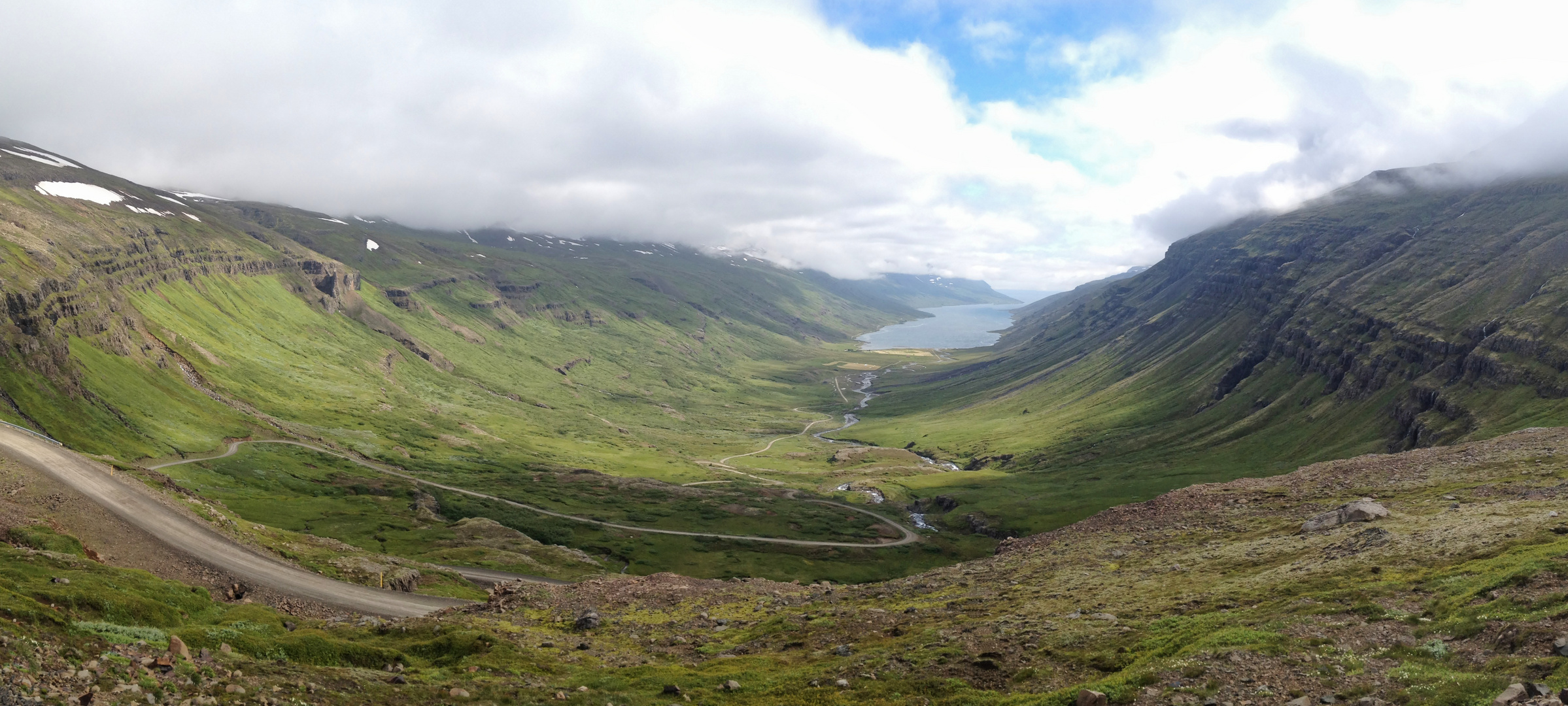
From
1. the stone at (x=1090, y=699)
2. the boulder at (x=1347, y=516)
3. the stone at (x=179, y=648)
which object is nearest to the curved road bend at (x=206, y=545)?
the stone at (x=179, y=648)

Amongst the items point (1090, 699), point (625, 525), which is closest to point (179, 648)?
point (1090, 699)

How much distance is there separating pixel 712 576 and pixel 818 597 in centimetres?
7573

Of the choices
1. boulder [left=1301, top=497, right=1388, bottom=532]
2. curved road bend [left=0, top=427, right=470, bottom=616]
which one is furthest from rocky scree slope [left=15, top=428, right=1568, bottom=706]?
curved road bend [left=0, top=427, right=470, bottom=616]

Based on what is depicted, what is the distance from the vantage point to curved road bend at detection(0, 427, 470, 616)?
64.2m

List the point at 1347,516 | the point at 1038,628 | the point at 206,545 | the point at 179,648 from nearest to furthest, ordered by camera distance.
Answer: the point at 179,648
the point at 1038,628
the point at 1347,516
the point at 206,545

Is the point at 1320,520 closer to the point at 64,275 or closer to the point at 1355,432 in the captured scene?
the point at 1355,432

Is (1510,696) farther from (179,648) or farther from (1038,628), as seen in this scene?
(179,648)

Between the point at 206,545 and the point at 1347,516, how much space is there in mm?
105934

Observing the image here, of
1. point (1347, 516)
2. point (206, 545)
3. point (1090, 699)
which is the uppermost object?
point (1347, 516)

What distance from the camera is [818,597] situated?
7062cm

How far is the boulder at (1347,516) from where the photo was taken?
202 ft

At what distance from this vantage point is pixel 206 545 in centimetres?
6788

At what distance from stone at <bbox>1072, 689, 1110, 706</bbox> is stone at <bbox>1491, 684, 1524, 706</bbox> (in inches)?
462

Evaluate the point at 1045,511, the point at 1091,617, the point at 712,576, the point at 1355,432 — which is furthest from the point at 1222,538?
the point at 1355,432
